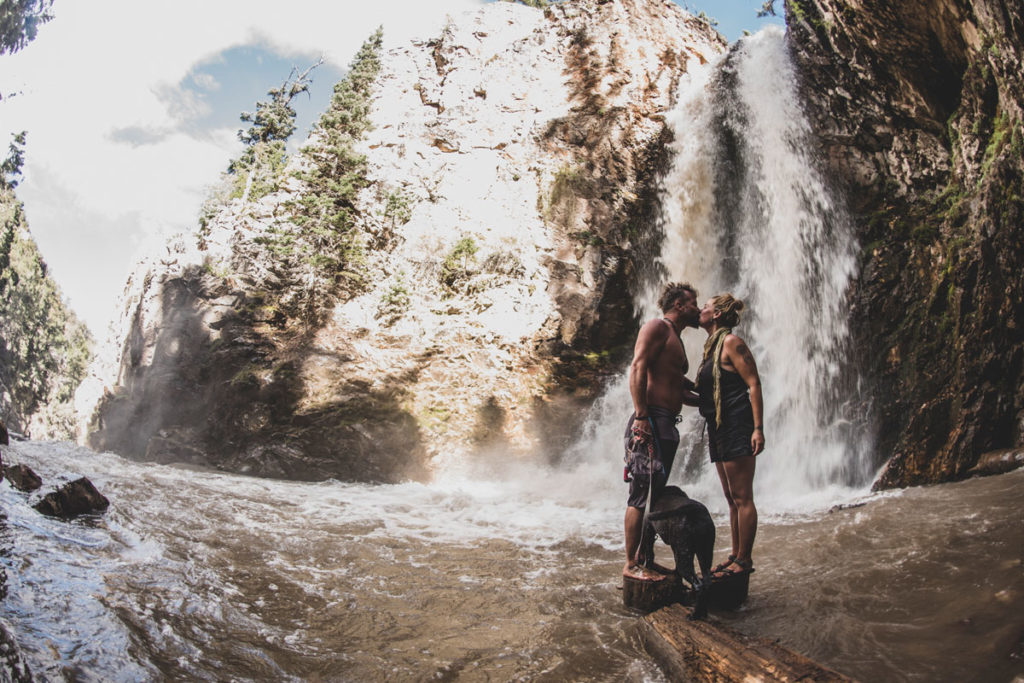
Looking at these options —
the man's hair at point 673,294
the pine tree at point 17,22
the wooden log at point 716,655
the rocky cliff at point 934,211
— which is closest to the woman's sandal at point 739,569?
the wooden log at point 716,655

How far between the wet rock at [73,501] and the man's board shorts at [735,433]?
4506 mm

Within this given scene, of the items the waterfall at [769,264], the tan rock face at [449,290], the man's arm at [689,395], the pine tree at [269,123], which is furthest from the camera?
the pine tree at [269,123]

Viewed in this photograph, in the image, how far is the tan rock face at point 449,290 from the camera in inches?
421

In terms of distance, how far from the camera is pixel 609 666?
7.63 feet

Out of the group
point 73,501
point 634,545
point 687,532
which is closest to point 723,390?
point 687,532

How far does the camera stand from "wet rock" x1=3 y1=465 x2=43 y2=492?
13.4 ft

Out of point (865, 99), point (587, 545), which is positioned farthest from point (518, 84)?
point (587, 545)

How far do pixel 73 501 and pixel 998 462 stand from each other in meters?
8.50

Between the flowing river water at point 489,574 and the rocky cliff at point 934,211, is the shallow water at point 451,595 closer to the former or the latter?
the flowing river water at point 489,574

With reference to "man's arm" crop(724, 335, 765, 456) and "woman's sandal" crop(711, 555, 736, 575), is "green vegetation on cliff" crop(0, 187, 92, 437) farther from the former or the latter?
"woman's sandal" crop(711, 555, 736, 575)

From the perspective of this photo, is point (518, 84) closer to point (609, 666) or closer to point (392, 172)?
point (392, 172)

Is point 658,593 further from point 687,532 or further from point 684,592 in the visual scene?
point 687,532

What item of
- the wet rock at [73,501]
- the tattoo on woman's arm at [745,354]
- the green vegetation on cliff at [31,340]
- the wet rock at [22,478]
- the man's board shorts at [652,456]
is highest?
the green vegetation on cliff at [31,340]

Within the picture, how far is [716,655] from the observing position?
2.01 m
